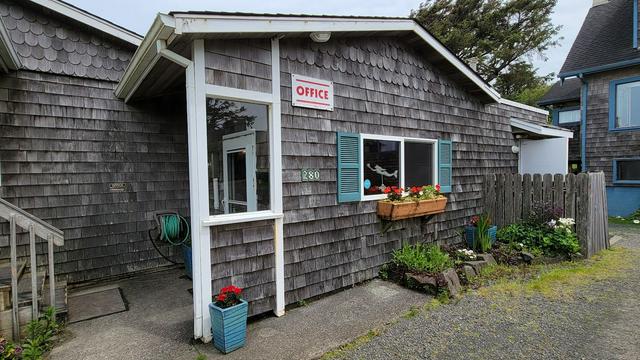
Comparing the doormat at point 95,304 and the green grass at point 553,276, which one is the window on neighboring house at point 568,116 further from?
the doormat at point 95,304

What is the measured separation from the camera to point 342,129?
4.12 m

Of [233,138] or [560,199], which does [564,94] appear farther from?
[233,138]

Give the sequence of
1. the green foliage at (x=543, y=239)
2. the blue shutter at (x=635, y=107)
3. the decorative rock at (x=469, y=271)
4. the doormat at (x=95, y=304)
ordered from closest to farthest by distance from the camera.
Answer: the doormat at (x=95, y=304) < the decorative rock at (x=469, y=271) < the green foliage at (x=543, y=239) < the blue shutter at (x=635, y=107)

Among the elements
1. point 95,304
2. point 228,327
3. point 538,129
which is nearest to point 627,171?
point 538,129

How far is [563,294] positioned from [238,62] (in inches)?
182

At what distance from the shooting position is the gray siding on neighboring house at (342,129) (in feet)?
11.7

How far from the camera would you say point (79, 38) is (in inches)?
173

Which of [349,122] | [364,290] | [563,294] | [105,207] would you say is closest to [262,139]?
[349,122]

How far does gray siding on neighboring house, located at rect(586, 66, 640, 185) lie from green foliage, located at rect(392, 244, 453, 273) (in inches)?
328

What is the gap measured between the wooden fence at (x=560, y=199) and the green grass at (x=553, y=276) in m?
0.39

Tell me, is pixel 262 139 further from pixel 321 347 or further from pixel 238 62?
pixel 321 347

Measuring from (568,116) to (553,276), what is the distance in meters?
11.5

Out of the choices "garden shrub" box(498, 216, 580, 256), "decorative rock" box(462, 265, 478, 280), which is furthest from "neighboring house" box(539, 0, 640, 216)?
"decorative rock" box(462, 265, 478, 280)

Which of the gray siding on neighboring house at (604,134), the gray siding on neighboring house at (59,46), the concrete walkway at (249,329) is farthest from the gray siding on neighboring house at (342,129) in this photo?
the gray siding on neighboring house at (604,134)
